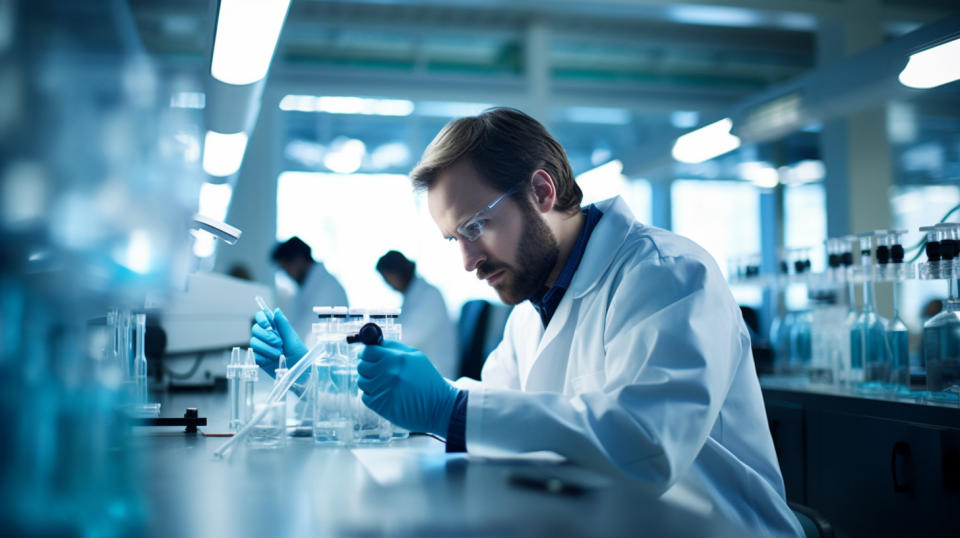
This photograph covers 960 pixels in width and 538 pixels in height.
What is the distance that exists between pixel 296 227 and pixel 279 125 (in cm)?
99

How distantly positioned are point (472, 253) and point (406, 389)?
0.52 m

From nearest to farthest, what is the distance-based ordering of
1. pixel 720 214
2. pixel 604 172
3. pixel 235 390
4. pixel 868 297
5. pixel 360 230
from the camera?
1. pixel 235 390
2. pixel 868 297
3. pixel 604 172
4. pixel 360 230
5. pixel 720 214

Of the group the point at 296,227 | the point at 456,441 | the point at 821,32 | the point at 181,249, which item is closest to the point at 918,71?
the point at 456,441

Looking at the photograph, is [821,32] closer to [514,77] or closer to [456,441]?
[514,77]

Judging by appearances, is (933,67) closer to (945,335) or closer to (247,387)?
(945,335)

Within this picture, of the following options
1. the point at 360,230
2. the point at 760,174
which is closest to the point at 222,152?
the point at 360,230

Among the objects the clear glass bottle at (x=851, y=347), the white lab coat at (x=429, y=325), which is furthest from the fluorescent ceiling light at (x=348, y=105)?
the clear glass bottle at (x=851, y=347)

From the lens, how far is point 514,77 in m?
6.68

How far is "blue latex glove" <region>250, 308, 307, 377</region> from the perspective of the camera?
5.67 ft

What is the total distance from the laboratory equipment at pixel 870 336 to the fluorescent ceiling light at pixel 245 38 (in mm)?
2175

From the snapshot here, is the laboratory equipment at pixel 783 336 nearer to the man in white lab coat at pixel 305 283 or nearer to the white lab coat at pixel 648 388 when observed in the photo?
the white lab coat at pixel 648 388

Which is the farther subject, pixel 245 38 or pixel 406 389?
pixel 245 38

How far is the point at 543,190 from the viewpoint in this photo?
1.73 m

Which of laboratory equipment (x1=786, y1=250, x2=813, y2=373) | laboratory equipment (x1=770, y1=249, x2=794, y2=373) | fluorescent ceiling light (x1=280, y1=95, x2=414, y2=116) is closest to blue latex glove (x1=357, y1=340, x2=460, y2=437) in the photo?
laboratory equipment (x1=786, y1=250, x2=813, y2=373)
